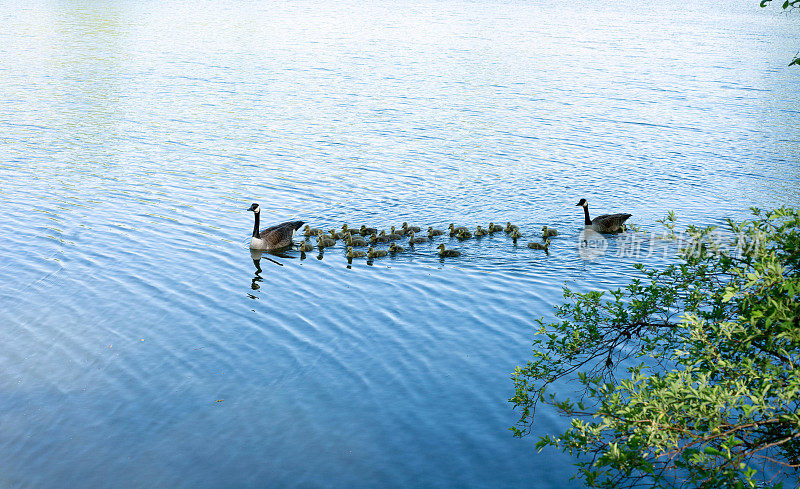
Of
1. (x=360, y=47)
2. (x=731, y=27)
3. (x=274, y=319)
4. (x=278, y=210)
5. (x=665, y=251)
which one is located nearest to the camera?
(x=274, y=319)

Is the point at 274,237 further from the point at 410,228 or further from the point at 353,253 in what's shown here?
the point at 410,228

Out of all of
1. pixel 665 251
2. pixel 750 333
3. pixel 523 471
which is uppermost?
pixel 750 333

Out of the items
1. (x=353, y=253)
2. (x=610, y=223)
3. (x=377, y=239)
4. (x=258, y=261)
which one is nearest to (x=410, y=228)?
(x=377, y=239)

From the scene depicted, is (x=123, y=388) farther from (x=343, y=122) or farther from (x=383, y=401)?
(x=343, y=122)

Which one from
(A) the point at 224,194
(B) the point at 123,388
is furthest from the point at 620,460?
(A) the point at 224,194

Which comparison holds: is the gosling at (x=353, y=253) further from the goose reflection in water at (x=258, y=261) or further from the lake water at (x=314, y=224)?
the goose reflection in water at (x=258, y=261)

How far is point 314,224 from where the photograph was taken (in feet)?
71.6

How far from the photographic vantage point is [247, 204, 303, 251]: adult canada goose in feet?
64.7

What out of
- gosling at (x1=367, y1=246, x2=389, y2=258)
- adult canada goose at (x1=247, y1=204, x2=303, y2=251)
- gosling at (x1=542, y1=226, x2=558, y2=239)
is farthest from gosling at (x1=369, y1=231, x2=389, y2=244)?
gosling at (x1=542, y1=226, x2=558, y2=239)

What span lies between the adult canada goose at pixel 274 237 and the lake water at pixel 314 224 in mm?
524

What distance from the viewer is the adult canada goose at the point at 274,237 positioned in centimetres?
1972

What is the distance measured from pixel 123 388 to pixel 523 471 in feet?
22.4

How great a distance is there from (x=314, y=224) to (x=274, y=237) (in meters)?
2.31

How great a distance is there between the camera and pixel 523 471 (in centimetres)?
1084
